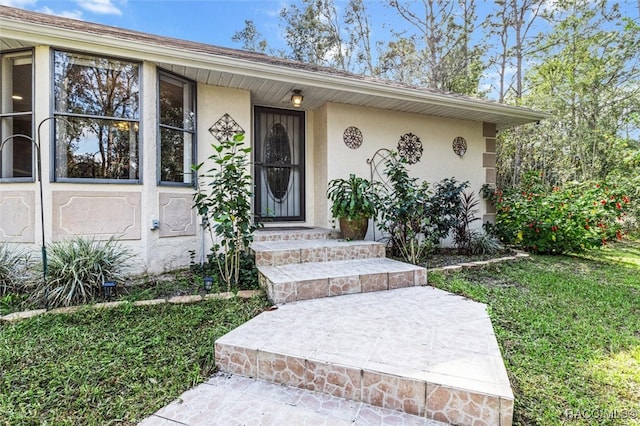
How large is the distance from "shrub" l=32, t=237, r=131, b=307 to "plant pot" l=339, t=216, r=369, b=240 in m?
2.74

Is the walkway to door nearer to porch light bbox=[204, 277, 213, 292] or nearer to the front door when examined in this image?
porch light bbox=[204, 277, 213, 292]

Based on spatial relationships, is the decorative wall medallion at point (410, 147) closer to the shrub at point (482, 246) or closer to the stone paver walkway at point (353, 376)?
the shrub at point (482, 246)

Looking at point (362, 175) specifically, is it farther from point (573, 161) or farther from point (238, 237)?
point (573, 161)

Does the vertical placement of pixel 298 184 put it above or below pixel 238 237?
above

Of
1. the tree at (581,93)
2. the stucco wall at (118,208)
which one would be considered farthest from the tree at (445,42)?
the stucco wall at (118,208)

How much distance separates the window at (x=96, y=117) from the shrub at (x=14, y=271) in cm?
90

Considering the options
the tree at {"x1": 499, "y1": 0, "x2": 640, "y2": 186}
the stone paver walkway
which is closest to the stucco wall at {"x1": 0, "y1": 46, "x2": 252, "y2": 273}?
the stone paver walkway

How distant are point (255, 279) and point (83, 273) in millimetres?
1605

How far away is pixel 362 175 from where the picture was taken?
525cm

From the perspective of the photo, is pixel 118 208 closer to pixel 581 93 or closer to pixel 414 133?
pixel 414 133

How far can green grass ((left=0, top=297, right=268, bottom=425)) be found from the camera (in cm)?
161

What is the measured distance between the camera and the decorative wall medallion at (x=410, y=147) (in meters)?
5.47

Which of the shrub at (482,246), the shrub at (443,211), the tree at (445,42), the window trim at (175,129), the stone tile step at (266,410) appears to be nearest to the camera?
the stone tile step at (266,410)

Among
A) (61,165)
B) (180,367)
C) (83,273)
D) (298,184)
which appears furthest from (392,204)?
(61,165)
